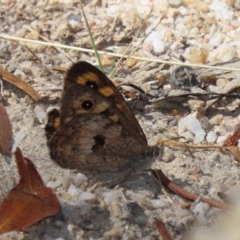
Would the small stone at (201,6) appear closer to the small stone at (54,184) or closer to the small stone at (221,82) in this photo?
the small stone at (221,82)

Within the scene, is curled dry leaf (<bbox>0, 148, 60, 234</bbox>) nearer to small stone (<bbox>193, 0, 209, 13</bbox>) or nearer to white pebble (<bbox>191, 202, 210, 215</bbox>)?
white pebble (<bbox>191, 202, 210, 215</bbox>)

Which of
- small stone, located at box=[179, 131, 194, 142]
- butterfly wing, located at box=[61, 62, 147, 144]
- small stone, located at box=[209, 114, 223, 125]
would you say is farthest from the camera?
small stone, located at box=[209, 114, 223, 125]

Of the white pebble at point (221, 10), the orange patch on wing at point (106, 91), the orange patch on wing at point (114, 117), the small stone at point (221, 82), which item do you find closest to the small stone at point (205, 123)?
the small stone at point (221, 82)

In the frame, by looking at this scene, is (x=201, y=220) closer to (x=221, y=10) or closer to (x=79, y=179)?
(x=79, y=179)

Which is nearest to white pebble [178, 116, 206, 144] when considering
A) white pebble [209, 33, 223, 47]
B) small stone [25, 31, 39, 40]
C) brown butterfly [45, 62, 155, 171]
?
brown butterfly [45, 62, 155, 171]

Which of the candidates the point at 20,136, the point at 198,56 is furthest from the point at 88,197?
the point at 198,56

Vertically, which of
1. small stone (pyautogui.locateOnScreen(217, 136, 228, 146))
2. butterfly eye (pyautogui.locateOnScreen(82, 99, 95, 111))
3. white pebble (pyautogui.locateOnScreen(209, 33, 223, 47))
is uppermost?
butterfly eye (pyautogui.locateOnScreen(82, 99, 95, 111))

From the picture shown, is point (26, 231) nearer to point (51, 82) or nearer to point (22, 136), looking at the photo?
point (22, 136)
